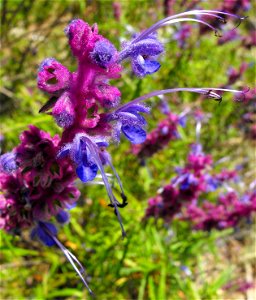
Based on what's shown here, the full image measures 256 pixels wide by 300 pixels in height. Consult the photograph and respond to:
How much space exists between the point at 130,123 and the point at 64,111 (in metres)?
0.24

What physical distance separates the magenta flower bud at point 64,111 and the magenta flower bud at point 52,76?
1.5 inches

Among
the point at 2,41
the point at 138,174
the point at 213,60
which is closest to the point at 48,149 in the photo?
the point at 138,174

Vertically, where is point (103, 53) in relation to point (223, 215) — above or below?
above

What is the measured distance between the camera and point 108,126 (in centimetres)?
144

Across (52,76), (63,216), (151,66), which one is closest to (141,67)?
(151,66)

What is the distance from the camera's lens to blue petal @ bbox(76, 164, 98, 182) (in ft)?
4.22

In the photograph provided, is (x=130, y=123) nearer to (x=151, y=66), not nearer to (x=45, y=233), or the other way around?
(x=151, y=66)

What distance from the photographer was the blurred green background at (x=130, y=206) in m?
2.96

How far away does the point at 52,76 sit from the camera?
1.34 metres

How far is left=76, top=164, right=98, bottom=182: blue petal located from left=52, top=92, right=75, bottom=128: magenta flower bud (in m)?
0.15

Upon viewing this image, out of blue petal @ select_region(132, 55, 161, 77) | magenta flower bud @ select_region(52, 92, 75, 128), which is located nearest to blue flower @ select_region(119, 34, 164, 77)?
blue petal @ select_region(132, 55, 161, 77)

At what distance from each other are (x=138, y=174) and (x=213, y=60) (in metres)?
2.28

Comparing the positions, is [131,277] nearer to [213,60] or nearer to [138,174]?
[138,174]

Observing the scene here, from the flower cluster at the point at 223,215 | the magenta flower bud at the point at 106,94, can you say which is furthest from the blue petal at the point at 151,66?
the flower cluster at the point at 223,215
